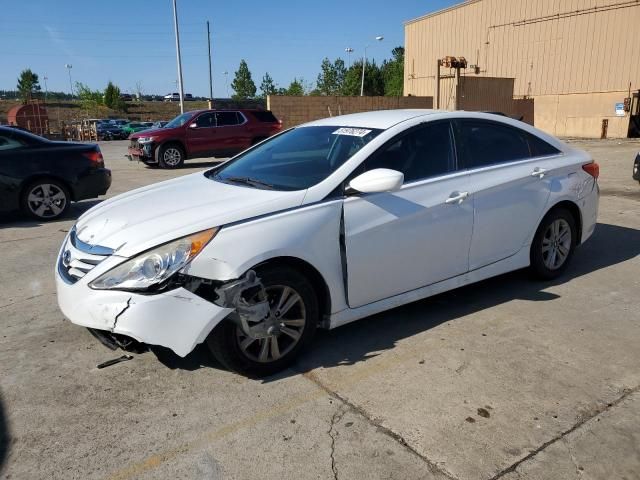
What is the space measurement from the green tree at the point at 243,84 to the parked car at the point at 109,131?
122ft

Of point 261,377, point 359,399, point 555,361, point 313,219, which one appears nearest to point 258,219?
point 313,219

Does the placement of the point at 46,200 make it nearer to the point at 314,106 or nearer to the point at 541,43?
the point at 314,106

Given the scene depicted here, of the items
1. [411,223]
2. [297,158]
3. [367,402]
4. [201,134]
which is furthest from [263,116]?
[367,402]

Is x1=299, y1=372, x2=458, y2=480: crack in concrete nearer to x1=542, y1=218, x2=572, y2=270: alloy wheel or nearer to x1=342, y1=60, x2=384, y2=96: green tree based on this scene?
x1=542, y1=218, x2=572, y2=270: alloy wheel

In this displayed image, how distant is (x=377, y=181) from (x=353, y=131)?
2.59ft

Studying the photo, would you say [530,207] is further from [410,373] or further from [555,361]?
[410,373]

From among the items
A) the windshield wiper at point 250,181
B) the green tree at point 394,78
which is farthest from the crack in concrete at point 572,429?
the green tree at point 394,78

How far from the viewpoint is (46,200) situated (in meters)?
8.08

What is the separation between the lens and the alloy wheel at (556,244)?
4.79m

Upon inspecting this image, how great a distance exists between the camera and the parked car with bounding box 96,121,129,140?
38.6m

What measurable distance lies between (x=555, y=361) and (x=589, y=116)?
31.2 m

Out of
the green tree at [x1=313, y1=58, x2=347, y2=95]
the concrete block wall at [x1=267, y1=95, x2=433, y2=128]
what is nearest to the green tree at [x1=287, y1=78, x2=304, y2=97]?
the green tree at [x1=313, y1=58, x2=347, y2=95]

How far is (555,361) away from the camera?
3.47 m

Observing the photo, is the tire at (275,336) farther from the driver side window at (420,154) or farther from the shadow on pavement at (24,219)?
the shadow on pavement at (24,219)
